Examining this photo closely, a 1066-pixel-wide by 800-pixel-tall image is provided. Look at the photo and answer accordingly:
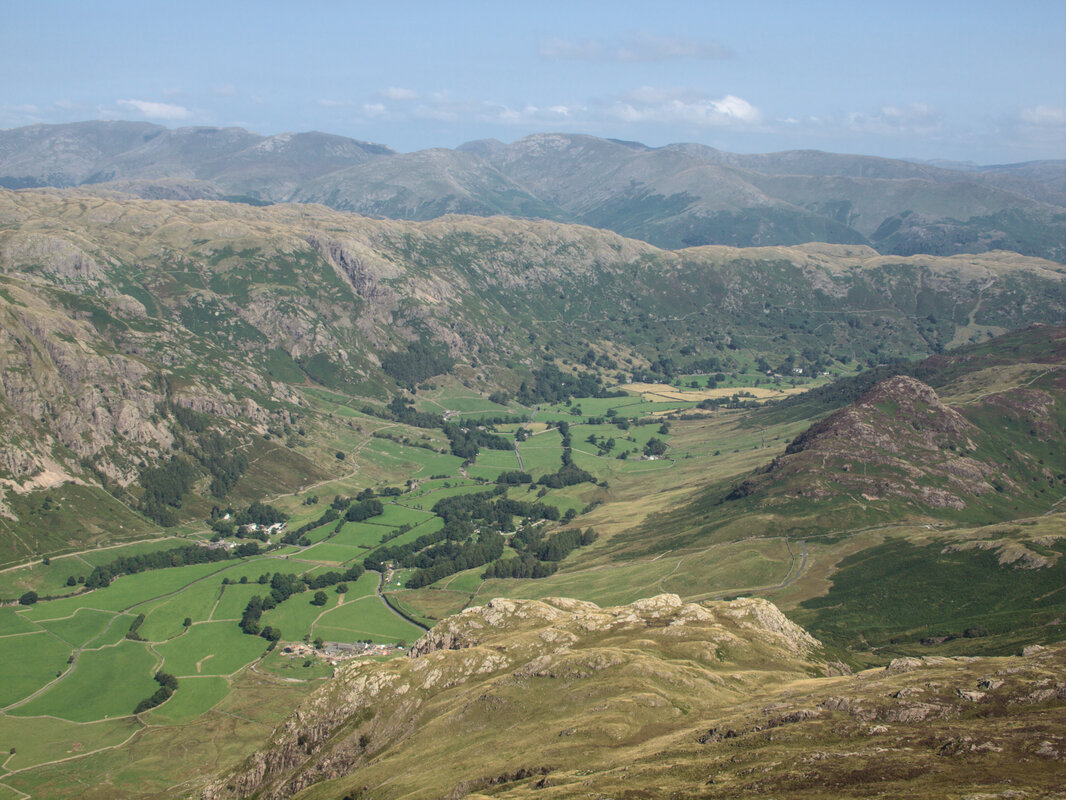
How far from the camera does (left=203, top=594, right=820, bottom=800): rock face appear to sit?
400 ft

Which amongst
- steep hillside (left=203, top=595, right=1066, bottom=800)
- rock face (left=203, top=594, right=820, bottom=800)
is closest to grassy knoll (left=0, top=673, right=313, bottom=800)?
rock face (left=203, top=594, right=820, bottom=800)

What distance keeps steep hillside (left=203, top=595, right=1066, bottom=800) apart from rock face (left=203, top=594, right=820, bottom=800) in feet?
1.14

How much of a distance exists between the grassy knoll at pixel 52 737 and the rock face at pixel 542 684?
173 feet

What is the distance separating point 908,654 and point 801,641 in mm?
33251

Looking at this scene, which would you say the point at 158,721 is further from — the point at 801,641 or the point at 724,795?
the point at 724,795

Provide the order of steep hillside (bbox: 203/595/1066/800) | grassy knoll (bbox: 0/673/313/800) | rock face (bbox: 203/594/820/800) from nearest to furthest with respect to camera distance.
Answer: steep hillside (bbox: 203/595/1066/800) → rock face (bbox: 203/594/820/800) → grassy knoll (bbox: 0/673/313/800)

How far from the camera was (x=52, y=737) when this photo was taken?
607 ft

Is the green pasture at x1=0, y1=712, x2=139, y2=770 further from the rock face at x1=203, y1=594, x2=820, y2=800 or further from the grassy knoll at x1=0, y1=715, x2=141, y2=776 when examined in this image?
the rock face at x1=203, y1=594, x2=820, y2=800

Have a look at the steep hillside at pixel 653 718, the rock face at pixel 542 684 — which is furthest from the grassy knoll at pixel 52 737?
the steep hillside at pixel 653 718

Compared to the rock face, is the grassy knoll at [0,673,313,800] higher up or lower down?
lower down

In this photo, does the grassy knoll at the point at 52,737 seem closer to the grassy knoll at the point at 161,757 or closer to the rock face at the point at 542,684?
the grassy knoll at the point at 161,757

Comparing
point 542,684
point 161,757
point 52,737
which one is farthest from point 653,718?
point 52,737

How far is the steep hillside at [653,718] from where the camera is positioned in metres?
82.5

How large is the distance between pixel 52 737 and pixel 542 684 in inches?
4885
